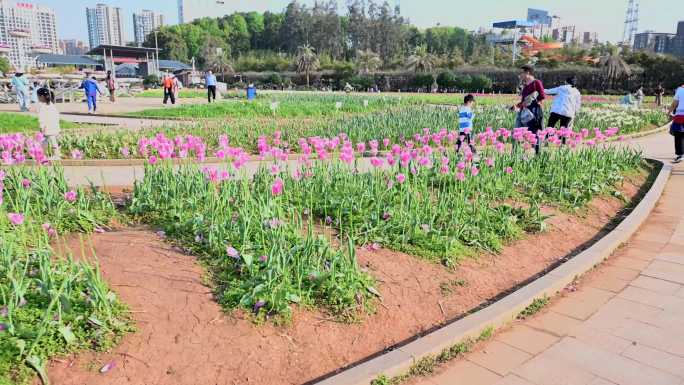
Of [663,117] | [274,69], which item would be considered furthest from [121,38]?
[663,117]

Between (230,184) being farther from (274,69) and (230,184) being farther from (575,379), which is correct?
(274,69)

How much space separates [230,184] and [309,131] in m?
6.26

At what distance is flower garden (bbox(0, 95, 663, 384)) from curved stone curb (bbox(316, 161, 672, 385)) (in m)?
0.20

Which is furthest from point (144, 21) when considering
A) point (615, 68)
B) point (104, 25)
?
point (615, 68)

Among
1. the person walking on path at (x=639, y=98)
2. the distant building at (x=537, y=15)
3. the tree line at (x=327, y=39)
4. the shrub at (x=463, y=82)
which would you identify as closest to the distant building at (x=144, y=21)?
the tree line at (x=327, y=39)

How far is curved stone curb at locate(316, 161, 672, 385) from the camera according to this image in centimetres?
267

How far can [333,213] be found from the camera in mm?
4566

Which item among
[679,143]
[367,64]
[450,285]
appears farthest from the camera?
[367,64]

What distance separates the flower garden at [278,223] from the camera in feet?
8.80

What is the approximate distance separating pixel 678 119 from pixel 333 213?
7601mm

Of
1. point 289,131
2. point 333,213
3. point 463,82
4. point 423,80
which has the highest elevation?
point 423,80

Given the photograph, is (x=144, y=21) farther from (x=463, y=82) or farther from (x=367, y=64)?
(x=463, y=82)

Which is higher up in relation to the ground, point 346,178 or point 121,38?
point 121,38

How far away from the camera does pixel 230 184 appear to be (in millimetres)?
4512
